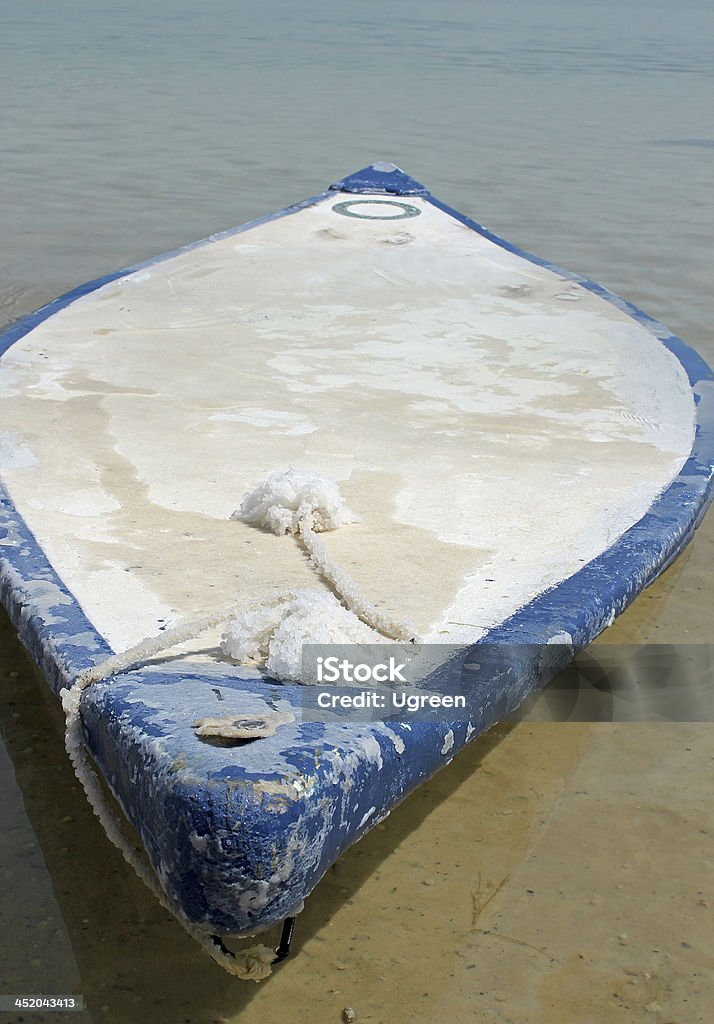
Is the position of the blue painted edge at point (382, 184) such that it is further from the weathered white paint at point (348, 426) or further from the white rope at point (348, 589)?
the white rope at point (348, 589)

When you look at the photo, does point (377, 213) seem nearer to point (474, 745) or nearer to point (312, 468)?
point (312, 468)

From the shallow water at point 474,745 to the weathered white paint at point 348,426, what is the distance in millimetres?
515

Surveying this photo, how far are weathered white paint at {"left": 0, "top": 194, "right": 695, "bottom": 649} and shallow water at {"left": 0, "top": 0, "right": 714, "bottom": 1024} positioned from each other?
0.52 meters

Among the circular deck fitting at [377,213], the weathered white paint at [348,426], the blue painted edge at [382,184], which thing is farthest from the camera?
the blue painted edge at [382,184]

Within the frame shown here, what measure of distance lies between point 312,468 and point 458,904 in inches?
45.4

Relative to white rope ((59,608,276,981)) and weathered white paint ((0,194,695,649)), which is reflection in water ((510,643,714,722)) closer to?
weathered white paint ((0,194,695,649))

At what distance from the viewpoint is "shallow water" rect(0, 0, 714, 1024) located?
2.03 meters

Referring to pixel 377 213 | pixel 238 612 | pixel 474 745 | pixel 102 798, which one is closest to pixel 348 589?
pixel 238 612

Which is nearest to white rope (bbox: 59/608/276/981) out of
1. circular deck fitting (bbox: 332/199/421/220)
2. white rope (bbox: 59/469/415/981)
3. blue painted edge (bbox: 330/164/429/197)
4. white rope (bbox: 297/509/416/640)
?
white rope (bbox: 59/469/415/981)

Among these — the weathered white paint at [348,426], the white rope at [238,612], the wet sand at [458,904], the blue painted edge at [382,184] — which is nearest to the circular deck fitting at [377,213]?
Result: the blue painted edge at [382,184]

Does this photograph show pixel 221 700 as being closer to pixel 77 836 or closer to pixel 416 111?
pixel 77 836

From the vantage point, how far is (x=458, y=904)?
2.20m

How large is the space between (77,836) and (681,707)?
4.87 ft

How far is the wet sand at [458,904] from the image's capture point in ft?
6.50
